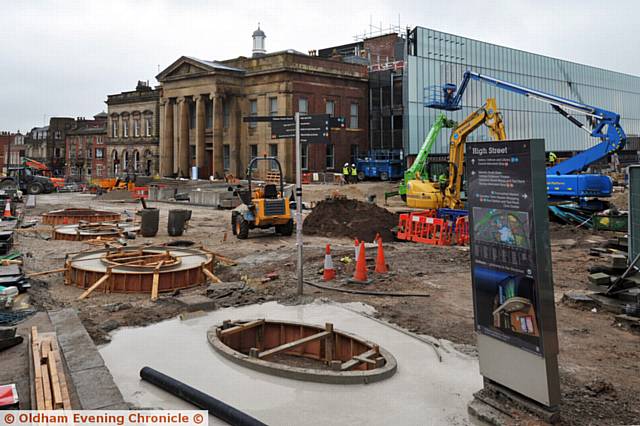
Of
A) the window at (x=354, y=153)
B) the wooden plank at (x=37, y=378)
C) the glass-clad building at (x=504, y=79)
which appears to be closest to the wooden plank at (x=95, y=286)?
the wooden plank at (x=37, y=378)

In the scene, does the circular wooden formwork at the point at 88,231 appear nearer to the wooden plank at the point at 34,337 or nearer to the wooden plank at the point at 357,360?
the wooden plank at the point at 34,337

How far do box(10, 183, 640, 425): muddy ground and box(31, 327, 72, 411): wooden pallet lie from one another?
1594 mm

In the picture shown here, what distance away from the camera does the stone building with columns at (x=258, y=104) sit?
4872 centimetres

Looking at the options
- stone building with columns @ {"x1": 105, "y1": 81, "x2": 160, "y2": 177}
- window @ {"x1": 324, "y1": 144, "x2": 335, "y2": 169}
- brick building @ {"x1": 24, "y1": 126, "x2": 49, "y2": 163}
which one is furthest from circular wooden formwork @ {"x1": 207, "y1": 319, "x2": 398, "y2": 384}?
brick building @ {"x1": 24, "y1": 126, "x2": 49, "y2": 163}

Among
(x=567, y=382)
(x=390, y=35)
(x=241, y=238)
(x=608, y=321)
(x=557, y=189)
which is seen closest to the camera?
(x=567, y=382)

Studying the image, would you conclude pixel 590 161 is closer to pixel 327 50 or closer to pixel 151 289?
pixel 151 289

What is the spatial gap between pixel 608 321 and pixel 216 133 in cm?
4562

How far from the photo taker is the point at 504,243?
5.59 metres

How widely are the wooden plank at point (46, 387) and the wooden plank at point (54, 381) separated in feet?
0.13

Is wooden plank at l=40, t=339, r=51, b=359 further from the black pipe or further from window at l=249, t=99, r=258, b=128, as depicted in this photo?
window at l=249, t=99, r=258, b=128

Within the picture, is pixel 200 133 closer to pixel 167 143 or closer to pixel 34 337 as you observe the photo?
pixel 167 143

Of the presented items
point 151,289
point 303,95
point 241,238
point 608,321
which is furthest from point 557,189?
point 303,95

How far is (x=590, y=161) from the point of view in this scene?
2419cm

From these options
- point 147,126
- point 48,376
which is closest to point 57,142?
point 147,126
